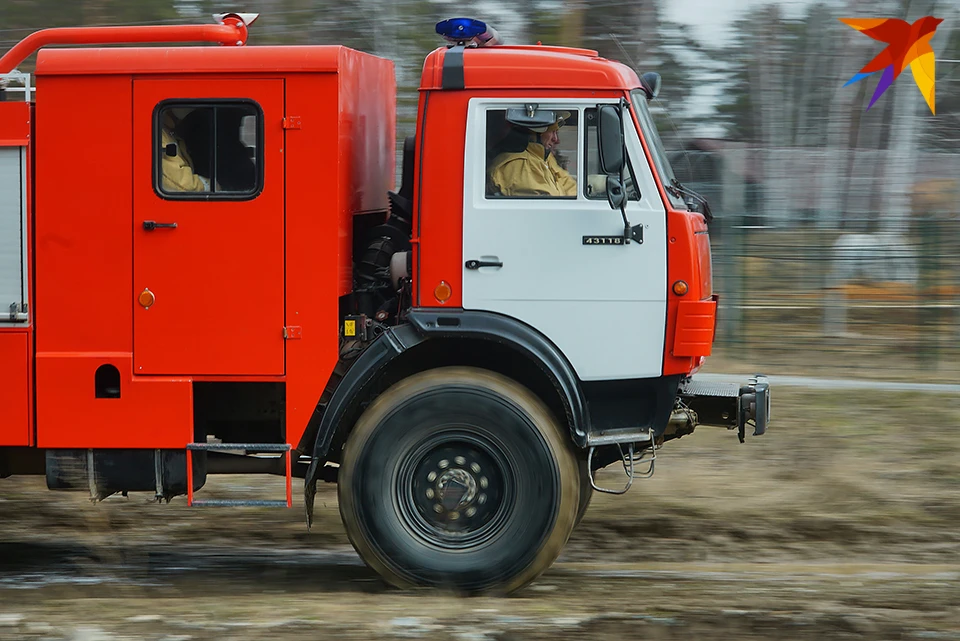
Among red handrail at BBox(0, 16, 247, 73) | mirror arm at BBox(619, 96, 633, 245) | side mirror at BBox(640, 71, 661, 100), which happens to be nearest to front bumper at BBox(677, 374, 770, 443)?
mirror arm at BBox(619, 96, 633, 245)

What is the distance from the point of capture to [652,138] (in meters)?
6.30

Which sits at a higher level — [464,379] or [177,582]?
[464,379]

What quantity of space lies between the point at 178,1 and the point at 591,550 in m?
12.4

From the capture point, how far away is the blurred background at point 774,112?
1358cm

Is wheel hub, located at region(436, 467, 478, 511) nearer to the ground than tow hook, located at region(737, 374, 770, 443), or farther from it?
nearer to the ground

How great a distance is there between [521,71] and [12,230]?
2.74 meters

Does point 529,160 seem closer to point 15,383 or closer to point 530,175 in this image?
point 530,175

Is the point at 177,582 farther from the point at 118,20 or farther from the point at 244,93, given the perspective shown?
the point at 118,20

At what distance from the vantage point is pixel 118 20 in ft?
56.6

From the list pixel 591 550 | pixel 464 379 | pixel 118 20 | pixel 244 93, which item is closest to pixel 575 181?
pixel 464 379

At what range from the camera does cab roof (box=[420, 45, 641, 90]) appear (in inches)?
239

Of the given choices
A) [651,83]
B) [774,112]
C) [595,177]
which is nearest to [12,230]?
[595,177]

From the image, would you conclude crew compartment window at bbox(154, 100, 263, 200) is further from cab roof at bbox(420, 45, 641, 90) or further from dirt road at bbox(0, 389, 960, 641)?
dirt road at bbox(0, 389, 960, 641)

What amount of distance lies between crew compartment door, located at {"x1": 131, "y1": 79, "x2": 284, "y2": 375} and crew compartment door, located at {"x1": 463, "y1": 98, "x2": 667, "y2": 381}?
1.03m
